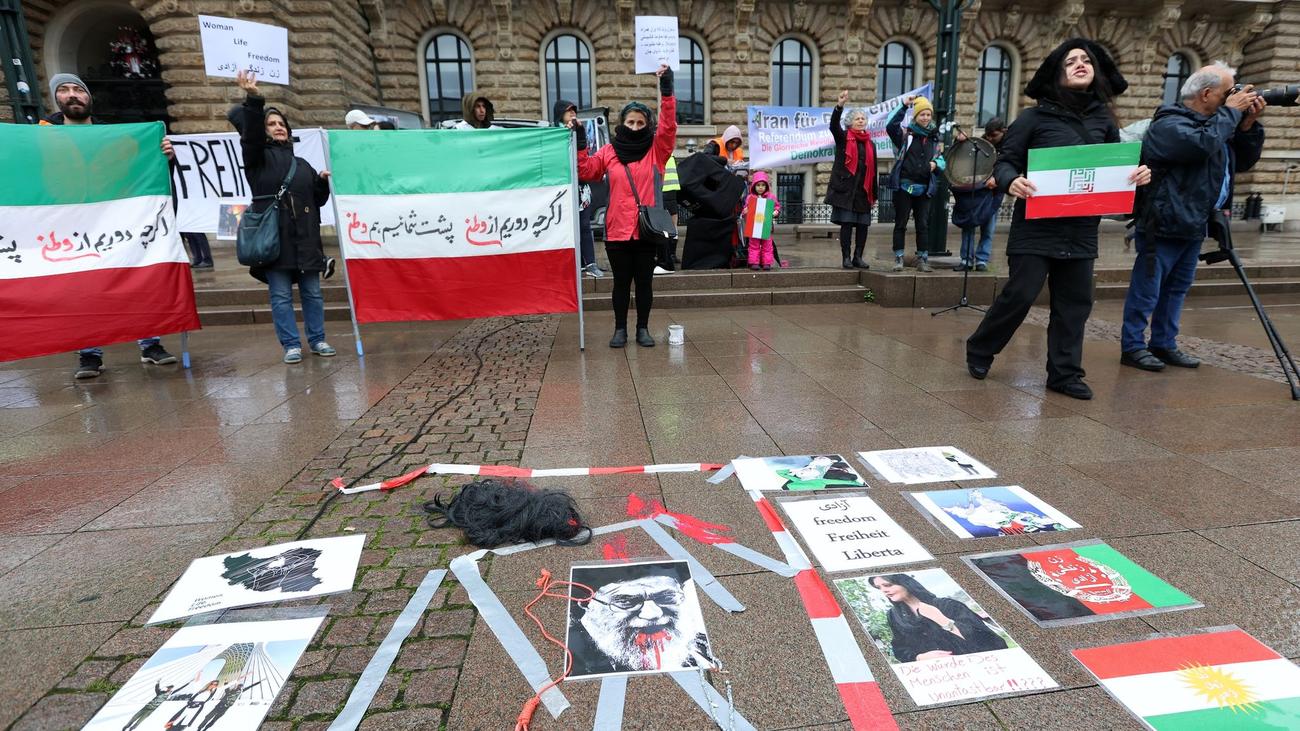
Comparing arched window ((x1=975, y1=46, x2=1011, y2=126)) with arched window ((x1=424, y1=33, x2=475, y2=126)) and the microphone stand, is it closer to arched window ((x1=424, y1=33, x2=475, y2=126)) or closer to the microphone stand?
arched window ((x1=424, y1=33, x2=475, y2=126))

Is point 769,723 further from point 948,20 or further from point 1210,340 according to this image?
point 948,20

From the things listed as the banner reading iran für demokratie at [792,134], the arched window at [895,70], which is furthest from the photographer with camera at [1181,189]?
the arched window at [895,70]

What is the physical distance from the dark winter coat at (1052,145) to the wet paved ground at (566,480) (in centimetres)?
99

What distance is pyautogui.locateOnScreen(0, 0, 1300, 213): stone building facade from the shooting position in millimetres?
16812

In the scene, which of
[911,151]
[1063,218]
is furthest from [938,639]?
[911,151]

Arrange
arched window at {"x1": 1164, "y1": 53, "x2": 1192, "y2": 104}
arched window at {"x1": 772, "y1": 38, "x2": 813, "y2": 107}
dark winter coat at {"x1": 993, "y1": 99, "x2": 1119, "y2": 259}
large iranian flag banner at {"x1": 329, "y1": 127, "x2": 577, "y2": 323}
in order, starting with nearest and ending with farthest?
1. dark winter coat at {"x1": 993, "y1": 99, "x2": 1119, "y2": 259}
2. large iranian flag banner at {"x1": 329, "y1": 127, "x2": 577, "y2": 323}
3. arched window at {"x1": 772, "y1": 38, "x2": 813, "y2": 107}
4. arched window at {"x1": 1164, "y1": 53, "x2": 1192, "y2": 104}

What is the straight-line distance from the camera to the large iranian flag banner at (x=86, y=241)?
4723mm

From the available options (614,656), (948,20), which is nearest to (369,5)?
(948,20)

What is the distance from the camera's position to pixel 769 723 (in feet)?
5.31

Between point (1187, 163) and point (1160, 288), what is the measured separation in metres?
0.98

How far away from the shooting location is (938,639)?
1888mm

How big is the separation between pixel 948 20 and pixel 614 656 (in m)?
10.5

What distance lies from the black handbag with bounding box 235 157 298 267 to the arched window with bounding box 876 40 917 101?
20.9 metres

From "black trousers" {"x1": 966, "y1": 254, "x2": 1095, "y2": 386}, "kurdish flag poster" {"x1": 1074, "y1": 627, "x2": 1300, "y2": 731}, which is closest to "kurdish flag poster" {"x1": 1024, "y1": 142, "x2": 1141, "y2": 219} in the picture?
"black trousers" {"x1": 966, "y1": 254, "x2": 1095, "y2": 386}
